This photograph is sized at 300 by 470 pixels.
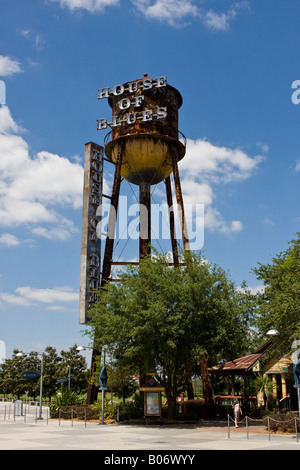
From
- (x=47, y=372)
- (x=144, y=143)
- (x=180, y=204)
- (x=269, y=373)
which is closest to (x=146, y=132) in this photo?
(x=144, y=143)

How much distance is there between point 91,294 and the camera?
37.8 m

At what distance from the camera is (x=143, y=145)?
3916 cm

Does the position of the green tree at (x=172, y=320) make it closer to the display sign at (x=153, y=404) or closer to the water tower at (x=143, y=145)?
the display sign at (x=153, y=404)

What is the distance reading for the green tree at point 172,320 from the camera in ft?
96.3

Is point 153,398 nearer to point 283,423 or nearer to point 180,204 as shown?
point 283,423

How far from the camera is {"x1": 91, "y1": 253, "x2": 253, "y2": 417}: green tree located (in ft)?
96.3

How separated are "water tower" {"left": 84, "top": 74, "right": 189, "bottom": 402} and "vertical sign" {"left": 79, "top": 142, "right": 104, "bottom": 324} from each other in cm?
50

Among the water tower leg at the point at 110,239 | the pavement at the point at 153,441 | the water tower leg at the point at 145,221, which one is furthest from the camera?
the water tower leg at the point at 145,221

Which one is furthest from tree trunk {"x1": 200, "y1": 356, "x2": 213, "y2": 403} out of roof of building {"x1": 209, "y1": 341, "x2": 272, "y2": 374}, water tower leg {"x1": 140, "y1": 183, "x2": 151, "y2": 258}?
water tower leg {"x1": 140, "y1": 183, "x2": 151, "y2": 258}

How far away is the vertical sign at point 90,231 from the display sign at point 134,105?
301 cm

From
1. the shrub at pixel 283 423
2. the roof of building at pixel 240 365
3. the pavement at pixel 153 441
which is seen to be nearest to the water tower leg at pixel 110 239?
the roof of building at pixel 240 365

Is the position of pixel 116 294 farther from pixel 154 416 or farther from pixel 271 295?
pixel 271 295

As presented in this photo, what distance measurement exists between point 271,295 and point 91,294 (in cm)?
1415

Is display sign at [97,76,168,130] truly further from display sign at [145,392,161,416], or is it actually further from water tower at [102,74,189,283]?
display sign at [145,392,161,416]
